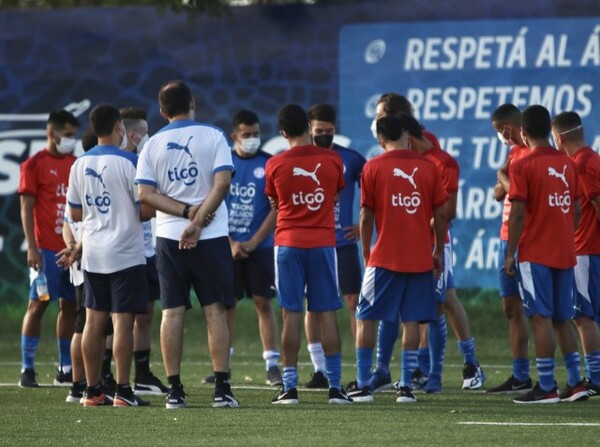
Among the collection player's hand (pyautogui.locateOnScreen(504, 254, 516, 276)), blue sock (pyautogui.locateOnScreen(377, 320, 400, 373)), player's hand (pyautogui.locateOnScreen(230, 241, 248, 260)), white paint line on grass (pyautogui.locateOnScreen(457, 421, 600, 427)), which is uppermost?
player's hand (pyautogui.locateOnScreen(230, 241, 248, 260))

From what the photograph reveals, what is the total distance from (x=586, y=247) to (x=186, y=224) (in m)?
3.13

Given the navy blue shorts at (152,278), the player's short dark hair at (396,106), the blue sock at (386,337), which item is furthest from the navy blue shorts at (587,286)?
the navy blue shorts at (152,278)

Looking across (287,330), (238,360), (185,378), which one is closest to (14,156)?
(238,360)

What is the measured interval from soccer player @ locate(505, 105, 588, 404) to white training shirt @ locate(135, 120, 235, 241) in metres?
2.02

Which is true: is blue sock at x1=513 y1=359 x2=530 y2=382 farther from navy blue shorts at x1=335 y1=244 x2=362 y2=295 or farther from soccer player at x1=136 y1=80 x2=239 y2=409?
soccer player at x1=136 y1=80 x2=239 y2=409

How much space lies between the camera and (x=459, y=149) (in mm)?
15953

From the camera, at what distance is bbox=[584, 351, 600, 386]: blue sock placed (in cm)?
1084

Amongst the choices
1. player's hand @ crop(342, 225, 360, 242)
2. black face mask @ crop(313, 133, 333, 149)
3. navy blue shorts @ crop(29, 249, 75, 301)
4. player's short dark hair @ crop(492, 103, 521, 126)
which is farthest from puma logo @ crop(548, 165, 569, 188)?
navy blue shorts @ crop(29, 249, 75, 301)

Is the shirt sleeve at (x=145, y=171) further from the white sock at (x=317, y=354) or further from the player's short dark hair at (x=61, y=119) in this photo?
the player's short dark hair at (x=61, y=119)

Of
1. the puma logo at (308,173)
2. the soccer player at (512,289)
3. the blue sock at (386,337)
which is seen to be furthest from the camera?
the soccer player at (512,289)

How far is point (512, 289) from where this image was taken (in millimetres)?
11461

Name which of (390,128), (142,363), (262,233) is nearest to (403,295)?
(390,128)

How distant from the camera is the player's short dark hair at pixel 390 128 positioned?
10.3 meters

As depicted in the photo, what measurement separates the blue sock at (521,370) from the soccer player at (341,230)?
4.95ft
